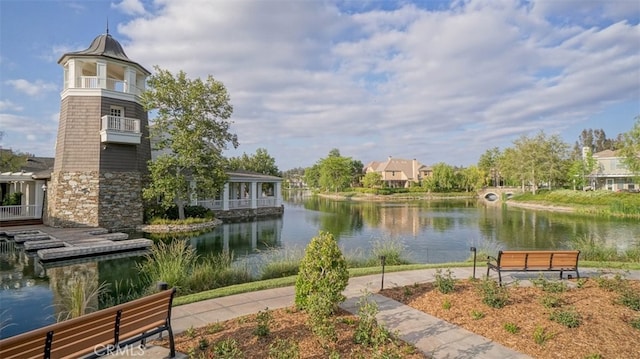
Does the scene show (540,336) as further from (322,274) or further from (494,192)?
(494,192)

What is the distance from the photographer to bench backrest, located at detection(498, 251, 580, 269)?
654 cm

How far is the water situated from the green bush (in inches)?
177

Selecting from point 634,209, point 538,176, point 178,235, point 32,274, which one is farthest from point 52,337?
point 538,176

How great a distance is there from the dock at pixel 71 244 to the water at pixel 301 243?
16.4 inches

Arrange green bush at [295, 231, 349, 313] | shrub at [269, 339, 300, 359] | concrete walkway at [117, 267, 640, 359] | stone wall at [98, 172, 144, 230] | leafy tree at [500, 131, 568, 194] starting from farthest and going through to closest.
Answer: leafy tree at [500, 131, 568, 194] → stone wall at [98, 172, 144, 230] → green bush at [295, 231, 349, 313] → concrete walkway at [117, 267, 640, 359] → shrub at [269, 339, 300, 359]

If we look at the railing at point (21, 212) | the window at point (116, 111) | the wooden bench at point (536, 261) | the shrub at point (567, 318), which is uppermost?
the window at point (116, 111)

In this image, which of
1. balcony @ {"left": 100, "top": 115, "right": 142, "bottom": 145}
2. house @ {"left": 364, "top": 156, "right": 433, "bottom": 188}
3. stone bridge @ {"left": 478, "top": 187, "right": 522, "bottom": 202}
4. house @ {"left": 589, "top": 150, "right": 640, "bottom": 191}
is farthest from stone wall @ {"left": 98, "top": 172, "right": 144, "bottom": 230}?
house @ {"left": 364, "top": 156, "right": 433, "bottom": 188}

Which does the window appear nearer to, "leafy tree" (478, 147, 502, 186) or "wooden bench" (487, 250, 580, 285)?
"wooden bench" (487, 250, 580, 285)

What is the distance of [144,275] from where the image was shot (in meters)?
9.03

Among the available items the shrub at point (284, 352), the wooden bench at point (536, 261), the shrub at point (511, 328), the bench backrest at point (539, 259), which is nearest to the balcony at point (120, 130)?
the shrub at point (284, 352)

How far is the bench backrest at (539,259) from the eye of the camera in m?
6.54

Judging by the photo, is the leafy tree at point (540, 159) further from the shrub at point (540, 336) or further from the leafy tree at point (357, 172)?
the shrub at point (540, 336)

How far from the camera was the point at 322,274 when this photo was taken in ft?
15.5

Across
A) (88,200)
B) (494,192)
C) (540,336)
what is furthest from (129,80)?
(494,192)
